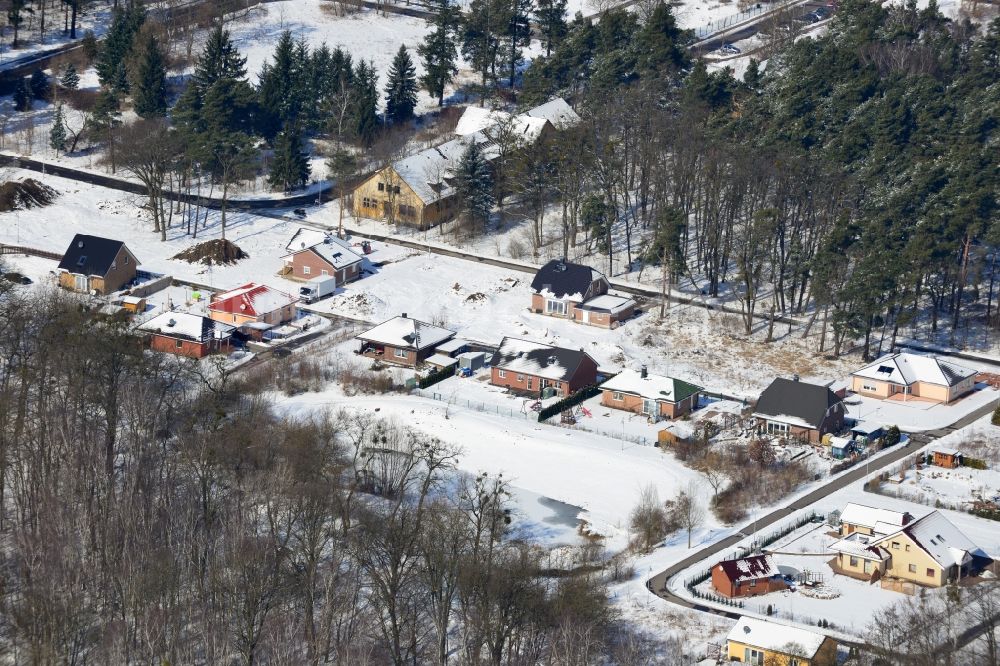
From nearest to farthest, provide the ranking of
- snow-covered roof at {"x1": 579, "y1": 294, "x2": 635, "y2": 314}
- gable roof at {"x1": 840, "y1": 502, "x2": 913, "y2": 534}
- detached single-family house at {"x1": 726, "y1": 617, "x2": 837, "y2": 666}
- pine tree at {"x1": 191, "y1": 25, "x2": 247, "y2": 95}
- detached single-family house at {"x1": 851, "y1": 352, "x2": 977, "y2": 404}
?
detached single-family house at {"x1": 726, "y1": 617, "x2": 837, "y2": 666}
gable roof at {"x1": 840, "y1": 502, "x2": 913, "y2": 534}
detached single-family house at {"x1": 851, "y1": 352, "x2": 977, "y2": 404}
snow-covered roof at {"x1": 579, "y1": 294, "x2": 635, "y2": 314}
pine tree at {"x1": 191, "y1": 25, "x2": 247, "y2": 95}

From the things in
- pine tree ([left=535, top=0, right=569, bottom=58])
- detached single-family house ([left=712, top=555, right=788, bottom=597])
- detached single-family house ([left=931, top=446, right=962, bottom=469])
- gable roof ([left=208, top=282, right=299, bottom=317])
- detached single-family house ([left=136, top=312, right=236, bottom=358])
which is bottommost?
detached single-family house ([left=136, top=312, right=236, bottom=358])

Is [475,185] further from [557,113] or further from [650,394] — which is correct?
[650,394]

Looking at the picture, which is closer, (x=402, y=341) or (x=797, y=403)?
(x=797, y=403)

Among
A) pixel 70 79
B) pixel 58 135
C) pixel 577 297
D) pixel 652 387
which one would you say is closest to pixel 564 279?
pixel 577 297

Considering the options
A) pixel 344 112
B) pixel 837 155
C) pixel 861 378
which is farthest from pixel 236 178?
pixel 861 378

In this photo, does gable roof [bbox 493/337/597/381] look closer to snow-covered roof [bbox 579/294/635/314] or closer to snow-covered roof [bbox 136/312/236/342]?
snow-covered roof [bbox 579/294/635/314]

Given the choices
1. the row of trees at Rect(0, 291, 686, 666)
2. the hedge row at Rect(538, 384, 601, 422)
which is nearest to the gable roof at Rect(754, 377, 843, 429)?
the hedge row at Rect(538, 384, 601, 422)
